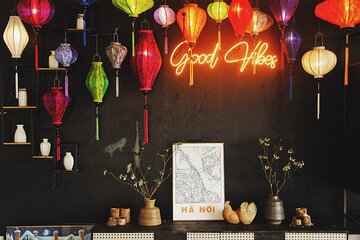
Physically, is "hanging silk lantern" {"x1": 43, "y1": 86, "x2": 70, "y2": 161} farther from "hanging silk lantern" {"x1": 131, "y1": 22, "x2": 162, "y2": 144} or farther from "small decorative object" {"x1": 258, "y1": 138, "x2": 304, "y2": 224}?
"small decorative object" {"x1": 258, "y1": 138, "x2": 304, "y2": 224}

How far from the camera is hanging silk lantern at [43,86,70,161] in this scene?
4.08m

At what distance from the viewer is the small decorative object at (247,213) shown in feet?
13.4

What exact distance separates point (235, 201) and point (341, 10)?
211cm

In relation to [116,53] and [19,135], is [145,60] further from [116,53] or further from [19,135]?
[19,135]

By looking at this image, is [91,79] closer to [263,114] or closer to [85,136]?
[85,136]

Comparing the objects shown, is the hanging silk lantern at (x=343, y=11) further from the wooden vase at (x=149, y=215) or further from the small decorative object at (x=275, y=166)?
the wooden vase at (x=149, y=215)

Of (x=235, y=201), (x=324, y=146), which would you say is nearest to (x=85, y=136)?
(x=235, y=201)

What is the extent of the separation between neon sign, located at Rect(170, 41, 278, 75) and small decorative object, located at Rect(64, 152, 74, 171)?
1382 millimetres

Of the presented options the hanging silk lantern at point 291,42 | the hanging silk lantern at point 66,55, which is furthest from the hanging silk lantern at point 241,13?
the hanging silk lantern at point 66,55

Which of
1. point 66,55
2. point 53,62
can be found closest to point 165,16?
point 66,55

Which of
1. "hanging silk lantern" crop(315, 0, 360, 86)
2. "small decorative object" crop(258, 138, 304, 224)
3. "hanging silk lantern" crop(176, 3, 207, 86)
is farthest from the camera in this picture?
"small decorative object" crop(258, 138, 304, 224)

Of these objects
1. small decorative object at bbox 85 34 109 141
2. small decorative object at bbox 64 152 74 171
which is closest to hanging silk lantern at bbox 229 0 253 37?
small decorative object at bbox 85 34 109 141

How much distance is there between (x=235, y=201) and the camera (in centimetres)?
439

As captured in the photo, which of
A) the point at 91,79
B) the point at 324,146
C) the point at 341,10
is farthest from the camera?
the point at 324,146
